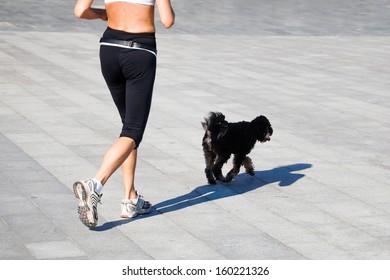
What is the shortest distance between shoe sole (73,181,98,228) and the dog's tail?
5.88 feet

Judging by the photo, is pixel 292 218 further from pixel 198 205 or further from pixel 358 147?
pixel 358 147

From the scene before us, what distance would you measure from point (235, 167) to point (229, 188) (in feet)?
0.71

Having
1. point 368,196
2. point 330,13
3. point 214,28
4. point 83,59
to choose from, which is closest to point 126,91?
point 368,196

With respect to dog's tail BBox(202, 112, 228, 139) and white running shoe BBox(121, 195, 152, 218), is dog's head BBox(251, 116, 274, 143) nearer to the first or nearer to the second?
dog's tail BBox(202, 112, 228, 139)

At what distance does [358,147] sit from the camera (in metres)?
10.6

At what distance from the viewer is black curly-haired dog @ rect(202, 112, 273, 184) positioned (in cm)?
852

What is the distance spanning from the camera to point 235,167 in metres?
8.84

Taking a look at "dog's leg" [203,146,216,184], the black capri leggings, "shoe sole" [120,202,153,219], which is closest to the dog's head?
"dog's leg" [203,146,216,184]

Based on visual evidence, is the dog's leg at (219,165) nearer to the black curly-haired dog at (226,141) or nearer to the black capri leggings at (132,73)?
the black curly-haired dog at (226,141)

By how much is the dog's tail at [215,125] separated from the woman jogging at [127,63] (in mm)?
1211

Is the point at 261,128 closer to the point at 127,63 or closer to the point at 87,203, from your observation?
the point at 127,63

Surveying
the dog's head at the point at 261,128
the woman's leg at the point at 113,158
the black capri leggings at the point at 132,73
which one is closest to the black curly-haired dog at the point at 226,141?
the dog's head at the point at 261,128

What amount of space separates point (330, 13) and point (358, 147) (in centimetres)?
1675
